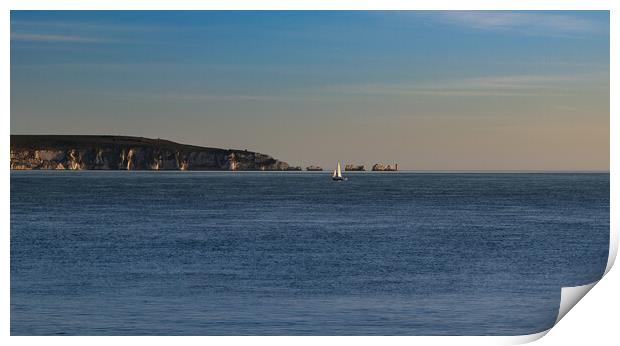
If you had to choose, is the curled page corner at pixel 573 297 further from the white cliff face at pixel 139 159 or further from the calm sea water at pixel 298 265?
the white cliff face at pixel 139 159

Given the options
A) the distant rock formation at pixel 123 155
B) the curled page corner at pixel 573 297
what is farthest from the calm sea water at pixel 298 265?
the distant rock formation at pixel 123 155

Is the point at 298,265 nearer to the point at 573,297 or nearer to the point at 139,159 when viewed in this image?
the point at 573,297

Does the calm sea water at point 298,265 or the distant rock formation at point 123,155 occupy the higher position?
the distant rock formation at point 123,155

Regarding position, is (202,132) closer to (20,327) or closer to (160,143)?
(160,143)

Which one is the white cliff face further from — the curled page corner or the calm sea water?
the curled page corner

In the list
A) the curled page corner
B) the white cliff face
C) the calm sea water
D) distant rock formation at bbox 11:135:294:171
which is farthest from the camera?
the white cliff face

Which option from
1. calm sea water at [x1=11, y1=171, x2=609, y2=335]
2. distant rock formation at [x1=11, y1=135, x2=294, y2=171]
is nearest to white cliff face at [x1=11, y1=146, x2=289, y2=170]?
distant rock formation at [x1=11, y1=135, x2=294, y2=171]
